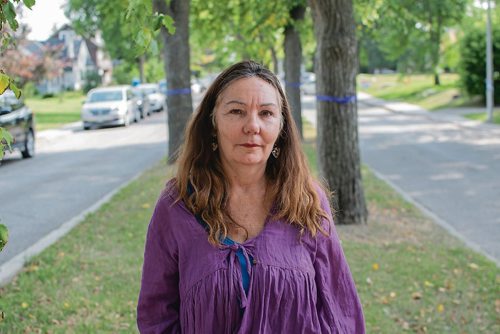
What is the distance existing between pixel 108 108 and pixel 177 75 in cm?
1490

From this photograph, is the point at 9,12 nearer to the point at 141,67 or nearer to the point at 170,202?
the point at 170,202

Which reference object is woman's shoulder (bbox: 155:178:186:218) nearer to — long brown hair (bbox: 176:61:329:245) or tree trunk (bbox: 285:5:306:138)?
long brown hair (bbox: 176:61:329:245)

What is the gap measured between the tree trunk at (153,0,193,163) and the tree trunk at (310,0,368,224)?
6087mm

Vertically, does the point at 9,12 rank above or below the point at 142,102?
above

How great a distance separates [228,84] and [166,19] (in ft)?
1.90

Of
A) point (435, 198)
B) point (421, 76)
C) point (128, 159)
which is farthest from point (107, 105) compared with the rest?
point (421, 76)

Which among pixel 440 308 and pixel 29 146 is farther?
pixel 29 146

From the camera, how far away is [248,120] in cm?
255

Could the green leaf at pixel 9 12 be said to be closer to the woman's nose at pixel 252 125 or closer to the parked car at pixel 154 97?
the woman's nose at pixel 252 125

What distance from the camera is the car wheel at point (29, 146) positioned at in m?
17.8

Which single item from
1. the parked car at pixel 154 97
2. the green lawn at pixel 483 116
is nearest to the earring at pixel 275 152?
the green lawn at pixel 483 116

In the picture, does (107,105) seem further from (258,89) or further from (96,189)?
(258,89)

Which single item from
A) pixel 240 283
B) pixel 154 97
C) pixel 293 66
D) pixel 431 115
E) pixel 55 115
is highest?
pixel 293 66

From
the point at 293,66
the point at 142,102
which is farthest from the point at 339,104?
the point at 142,102
